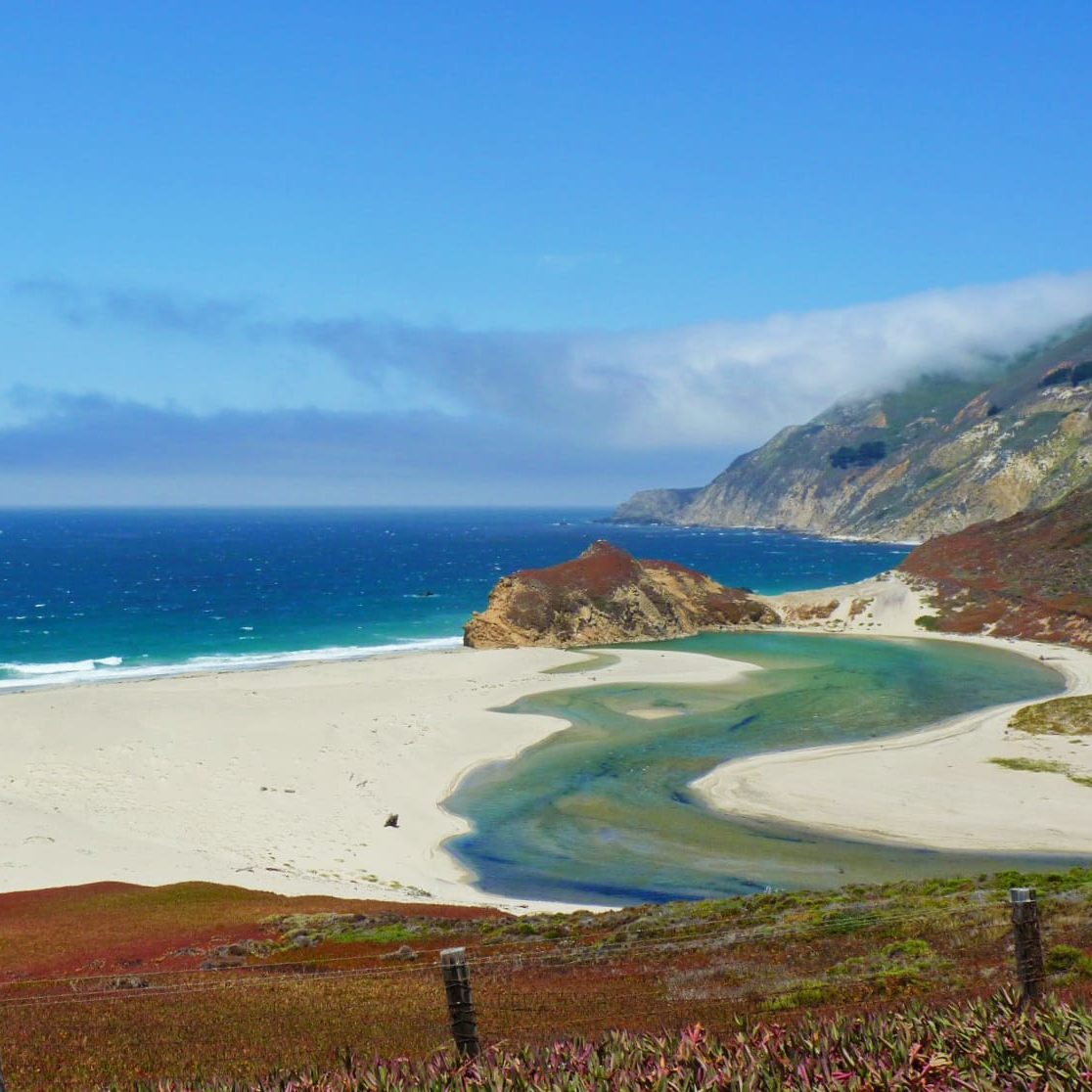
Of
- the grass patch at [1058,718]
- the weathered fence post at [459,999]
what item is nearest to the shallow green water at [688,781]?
the grass patch at [1058,718]

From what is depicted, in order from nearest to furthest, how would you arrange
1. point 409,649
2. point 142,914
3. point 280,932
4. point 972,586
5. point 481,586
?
point 280,932, point 142,914, point 409,649, point 972,586, point 481,586

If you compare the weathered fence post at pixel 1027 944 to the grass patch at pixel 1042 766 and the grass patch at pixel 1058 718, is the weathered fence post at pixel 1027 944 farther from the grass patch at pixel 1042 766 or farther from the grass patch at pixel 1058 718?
the grass patch at pixel 1058 718

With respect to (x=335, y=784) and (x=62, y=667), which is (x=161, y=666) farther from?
(x=335, y=784)

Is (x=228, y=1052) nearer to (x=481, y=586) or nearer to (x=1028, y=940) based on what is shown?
(x=1028, y=940)

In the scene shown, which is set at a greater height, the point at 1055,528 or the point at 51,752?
the point at 1055,528

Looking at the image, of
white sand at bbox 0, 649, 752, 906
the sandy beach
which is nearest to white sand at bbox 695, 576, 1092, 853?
the sandy beach

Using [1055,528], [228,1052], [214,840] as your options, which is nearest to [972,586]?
[1055,528]

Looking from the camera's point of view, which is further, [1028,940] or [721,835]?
[721,835]
